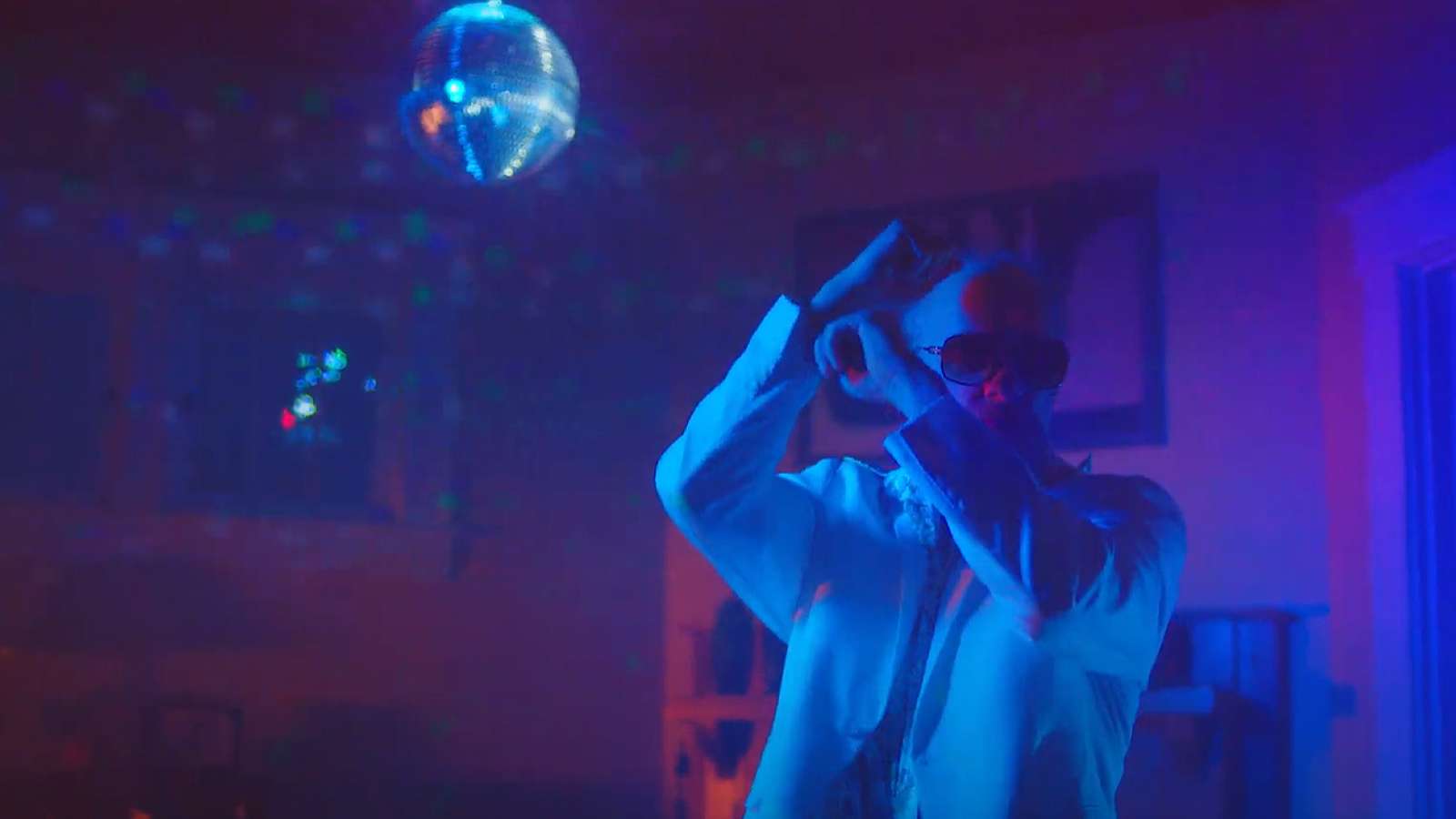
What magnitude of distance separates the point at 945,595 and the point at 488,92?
107 centimetres

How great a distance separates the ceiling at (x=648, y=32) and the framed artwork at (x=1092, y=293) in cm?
36

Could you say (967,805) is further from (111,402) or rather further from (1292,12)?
(111,402)

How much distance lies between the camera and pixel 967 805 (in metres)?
1.10

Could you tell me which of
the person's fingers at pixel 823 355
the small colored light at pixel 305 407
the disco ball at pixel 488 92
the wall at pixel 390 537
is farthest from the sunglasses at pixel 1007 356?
the small colored light at pixel 305 407

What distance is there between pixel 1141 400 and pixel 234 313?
2018mm

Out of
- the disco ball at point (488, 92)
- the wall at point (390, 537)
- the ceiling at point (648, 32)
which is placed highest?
the ceiling at point (648, 32)

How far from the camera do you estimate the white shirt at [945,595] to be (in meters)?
1.05

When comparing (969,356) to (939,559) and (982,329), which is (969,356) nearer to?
(982,329)

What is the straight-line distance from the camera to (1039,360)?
1.15 m

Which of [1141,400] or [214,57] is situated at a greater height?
[214,57]

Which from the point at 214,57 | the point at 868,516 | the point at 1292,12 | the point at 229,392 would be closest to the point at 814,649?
the point at 868,516

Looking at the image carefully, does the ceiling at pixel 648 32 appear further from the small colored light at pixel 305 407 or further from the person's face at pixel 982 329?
the person's face at pixel 982 329

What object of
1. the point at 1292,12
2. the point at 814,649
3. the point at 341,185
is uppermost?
the point at 1292,12

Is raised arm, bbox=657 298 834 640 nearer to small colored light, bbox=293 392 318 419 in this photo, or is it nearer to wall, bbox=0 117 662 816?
wall, bbox=0 117 662 816
